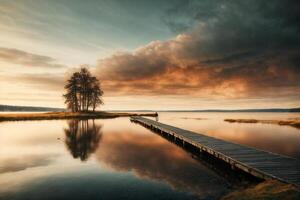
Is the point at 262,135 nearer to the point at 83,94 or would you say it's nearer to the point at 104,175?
the point at 104,175

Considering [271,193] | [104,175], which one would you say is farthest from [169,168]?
[271,193]

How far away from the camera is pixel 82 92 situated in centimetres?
8606

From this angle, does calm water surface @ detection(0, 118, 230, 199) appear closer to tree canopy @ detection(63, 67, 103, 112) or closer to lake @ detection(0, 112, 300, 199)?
lake @ detection(0, 112, 300, 199)

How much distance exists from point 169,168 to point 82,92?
75.2 m

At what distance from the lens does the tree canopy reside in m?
85.1

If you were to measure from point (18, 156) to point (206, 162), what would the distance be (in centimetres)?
1532

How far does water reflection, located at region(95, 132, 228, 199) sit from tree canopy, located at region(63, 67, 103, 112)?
66.5 metres

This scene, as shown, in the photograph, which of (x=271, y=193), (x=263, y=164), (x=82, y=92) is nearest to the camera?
(x=271, y=193)

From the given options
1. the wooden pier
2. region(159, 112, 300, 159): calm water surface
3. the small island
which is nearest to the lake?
the wooden pier

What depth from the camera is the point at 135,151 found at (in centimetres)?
2242

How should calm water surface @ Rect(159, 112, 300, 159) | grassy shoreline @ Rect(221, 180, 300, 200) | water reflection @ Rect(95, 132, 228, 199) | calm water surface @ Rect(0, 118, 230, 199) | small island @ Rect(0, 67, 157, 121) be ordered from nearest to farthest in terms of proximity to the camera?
grassy shoreline @ Rect(221, 180, 300, 200)
calm water surface @ Rect(0, 118, 230, 199)
water reflection @ Rect(95, 132, 228, 199)
calm water surface @ Rect(159, 112, 300, 159)
small island @ Rect(0, 67, 157, 121)

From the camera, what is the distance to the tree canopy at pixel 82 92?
3349 inches

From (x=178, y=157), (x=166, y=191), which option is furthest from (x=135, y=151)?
(x=166, y=191)

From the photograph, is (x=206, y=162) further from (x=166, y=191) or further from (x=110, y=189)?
(x=110, y=189)
